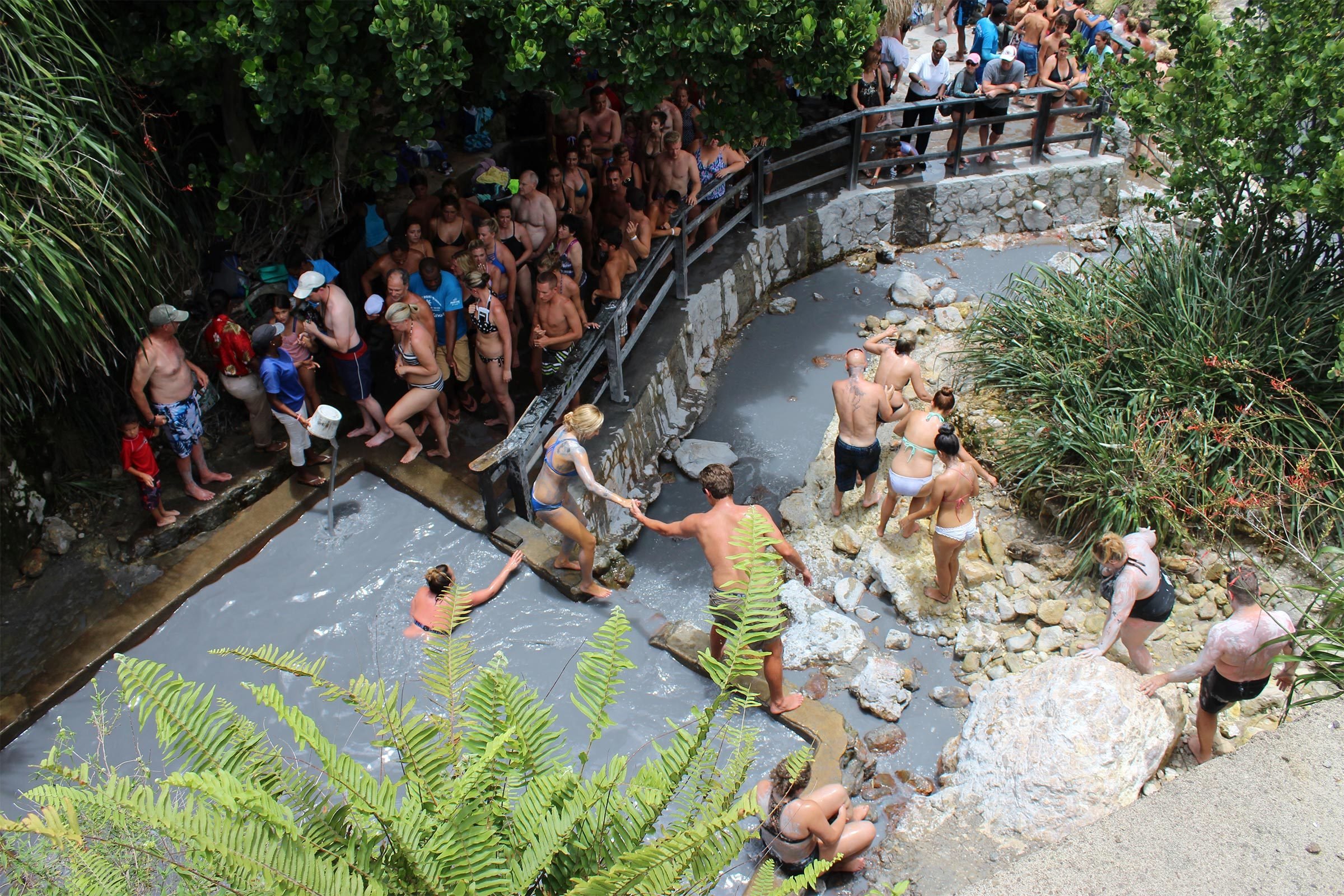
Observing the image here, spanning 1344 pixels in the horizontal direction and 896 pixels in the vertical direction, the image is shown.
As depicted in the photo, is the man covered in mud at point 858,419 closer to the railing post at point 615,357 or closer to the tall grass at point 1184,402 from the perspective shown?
the tall grass at point 1184,402

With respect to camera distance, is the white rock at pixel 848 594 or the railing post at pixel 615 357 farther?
the railing post at pixel 615 357

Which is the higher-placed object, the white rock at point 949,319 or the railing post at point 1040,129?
the railing post at point 1040,129

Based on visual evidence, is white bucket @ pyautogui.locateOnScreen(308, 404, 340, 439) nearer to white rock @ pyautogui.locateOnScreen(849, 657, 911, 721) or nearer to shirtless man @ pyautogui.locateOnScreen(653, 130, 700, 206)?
white rock @ pyautogui.locateOnScreen(849, 657, 911, 721)

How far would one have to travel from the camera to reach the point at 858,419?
7262 mm

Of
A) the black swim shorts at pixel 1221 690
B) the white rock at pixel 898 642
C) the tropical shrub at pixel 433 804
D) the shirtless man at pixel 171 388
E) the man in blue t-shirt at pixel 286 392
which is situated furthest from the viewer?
the man in blue t-shirt at pixel 286 392

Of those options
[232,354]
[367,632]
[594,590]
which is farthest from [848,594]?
[232,354]

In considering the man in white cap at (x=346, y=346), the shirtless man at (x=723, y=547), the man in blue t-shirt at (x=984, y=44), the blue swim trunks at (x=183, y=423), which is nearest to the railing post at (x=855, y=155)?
the man in blue t-shirt at (x=984, y=44)

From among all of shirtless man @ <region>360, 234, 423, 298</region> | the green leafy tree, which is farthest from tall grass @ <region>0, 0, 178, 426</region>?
the green leafy tree

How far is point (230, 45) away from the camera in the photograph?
5.82 metres

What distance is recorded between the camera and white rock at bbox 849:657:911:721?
19.6ft

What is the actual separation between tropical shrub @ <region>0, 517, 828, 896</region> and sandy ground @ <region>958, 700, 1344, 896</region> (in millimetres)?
1038

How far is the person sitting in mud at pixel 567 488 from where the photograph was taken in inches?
237

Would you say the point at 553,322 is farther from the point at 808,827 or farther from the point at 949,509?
the point at 808,827

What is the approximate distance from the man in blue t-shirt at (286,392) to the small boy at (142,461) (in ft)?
2.56
